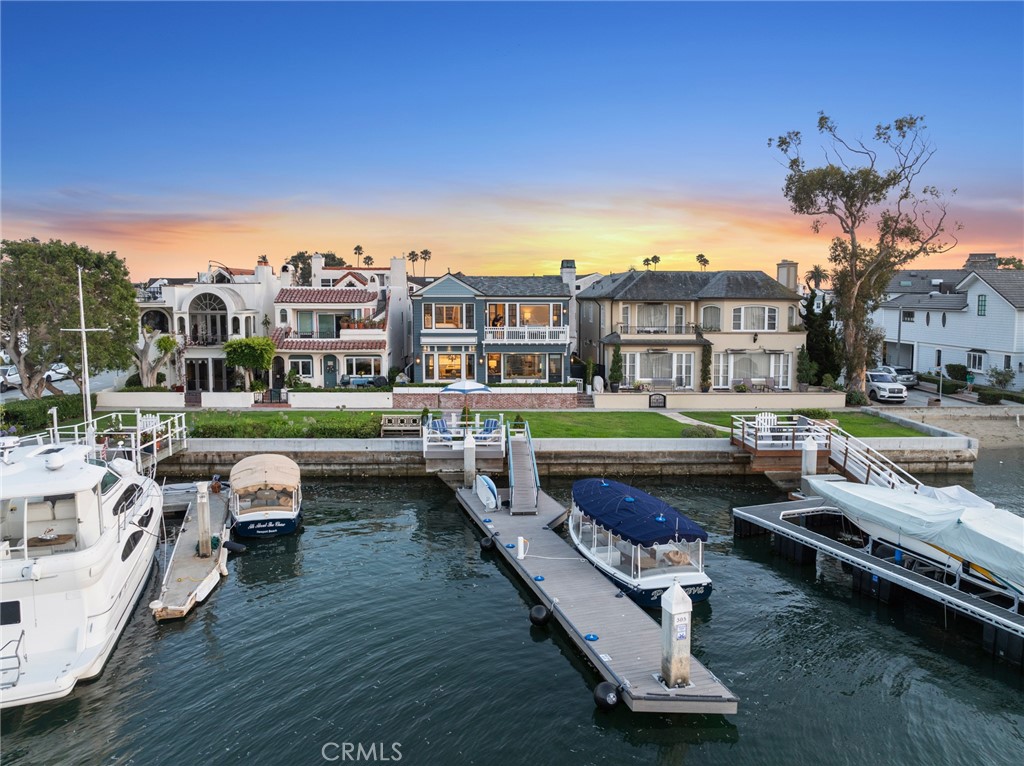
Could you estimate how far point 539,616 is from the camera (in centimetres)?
1897

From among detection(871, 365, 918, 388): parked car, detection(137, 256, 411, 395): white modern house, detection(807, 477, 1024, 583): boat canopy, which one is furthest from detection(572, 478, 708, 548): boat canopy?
detection(871, 365, 918, 388): parked car

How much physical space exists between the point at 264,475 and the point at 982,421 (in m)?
39.6

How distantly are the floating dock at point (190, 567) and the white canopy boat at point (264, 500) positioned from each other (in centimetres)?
68

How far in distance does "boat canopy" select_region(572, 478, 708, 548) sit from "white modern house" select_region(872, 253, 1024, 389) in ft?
139

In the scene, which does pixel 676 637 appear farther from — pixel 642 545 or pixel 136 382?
pixel 136 382

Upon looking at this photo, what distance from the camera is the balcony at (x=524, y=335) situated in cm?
4900

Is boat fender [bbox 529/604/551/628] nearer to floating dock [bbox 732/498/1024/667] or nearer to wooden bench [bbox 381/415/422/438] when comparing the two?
floating dock [bbox 732/498/1024/667]

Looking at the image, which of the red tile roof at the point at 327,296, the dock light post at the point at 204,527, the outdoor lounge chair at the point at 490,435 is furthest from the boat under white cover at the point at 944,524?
the red tile roof at the point at 327,296

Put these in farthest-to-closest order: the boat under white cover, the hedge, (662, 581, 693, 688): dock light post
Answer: the hedge < the boat under white cover < (662, 581, 693, 688): dock light post

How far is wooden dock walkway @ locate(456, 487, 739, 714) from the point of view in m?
14.9

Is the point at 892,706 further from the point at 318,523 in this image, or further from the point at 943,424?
the point at 943,424

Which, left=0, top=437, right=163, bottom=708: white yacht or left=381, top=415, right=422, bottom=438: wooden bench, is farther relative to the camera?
left=381, top=415, right=422, bottom=438: wooden bench

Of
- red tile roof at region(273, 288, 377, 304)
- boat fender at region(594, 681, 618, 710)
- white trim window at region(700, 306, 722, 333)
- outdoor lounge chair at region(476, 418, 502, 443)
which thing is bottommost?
boat fender at region(594, 681, 618, 710)

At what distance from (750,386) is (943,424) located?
36.7 ft
